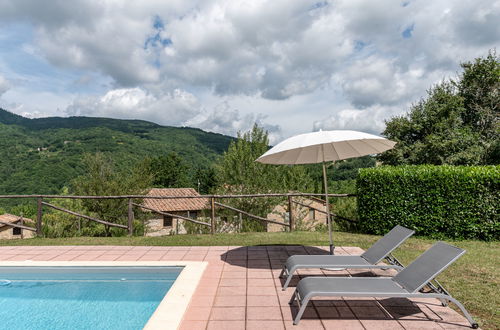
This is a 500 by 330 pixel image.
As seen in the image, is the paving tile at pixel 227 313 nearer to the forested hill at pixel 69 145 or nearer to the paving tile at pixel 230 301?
the paving tile at pixel 230 301

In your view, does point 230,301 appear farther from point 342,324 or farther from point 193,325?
point 342,324

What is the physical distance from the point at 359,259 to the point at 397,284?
4.02ft

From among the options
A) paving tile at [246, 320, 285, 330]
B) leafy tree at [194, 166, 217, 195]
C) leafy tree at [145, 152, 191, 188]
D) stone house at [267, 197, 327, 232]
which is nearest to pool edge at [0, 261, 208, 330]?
paving tile at [246, 320, 285, 330]

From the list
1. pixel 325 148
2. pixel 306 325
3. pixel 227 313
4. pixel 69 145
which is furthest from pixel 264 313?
pixel 69 145

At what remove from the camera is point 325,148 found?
6523 mm

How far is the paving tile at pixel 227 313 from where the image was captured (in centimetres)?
383

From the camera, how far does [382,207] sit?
9039 millimetres

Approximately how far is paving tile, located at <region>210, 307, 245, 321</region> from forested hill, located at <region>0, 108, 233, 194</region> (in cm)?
2585

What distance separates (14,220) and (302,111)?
30894mm

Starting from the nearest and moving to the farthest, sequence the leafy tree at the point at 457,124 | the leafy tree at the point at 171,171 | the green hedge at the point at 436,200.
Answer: the green hedge at the point at 436,200 → the leafy tree at the point at 457,124 → the leafy tree at the point at 171,171

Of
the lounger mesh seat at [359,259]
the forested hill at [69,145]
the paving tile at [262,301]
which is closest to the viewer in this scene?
the paving tile at [262,301]

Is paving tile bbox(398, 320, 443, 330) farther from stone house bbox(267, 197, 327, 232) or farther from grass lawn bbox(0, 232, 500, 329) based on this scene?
stone house bbox(267, 197, 327, 232)

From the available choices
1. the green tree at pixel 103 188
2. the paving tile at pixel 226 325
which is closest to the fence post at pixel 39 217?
the green tree at pixel 103 188

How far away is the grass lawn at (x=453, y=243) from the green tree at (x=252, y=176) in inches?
331
